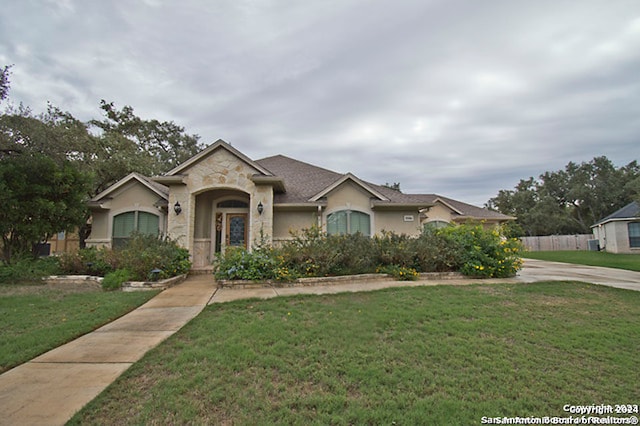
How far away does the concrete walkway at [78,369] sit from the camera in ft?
8.16

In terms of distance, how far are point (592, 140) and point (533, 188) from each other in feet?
95.1

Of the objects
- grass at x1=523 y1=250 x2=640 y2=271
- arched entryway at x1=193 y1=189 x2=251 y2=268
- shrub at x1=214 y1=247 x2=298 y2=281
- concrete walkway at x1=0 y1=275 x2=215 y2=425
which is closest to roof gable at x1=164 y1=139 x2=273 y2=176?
arched entryway at x1=193 y1=189 x2=251 y2=268

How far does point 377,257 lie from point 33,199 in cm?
1137

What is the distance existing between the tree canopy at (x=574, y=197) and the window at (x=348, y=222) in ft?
129

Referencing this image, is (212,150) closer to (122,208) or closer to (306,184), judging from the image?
(306,184)

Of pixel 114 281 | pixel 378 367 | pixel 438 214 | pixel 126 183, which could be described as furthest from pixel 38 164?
pixel 438 214

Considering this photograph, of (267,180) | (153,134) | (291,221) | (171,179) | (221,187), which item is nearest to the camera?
(171,179)

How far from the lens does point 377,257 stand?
30.7ft

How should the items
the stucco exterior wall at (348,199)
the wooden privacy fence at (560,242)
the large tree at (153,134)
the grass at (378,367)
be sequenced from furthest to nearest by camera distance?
Result: the wooden privacy fence at (560,242)
the large tree at (153,134)
the stucco exterior wall at (348,199)
the grass at (378,367)

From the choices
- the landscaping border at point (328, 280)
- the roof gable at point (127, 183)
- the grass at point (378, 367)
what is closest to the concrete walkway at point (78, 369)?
the grass at point (378, 367)

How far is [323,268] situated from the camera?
836 cm

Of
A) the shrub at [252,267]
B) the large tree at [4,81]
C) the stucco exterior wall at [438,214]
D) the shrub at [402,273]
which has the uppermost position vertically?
the large tree at [4,81]

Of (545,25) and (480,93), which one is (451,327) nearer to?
(545,25)

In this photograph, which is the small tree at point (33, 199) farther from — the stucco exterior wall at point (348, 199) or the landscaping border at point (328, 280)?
the stucco exterior wall at point (348, 199)
